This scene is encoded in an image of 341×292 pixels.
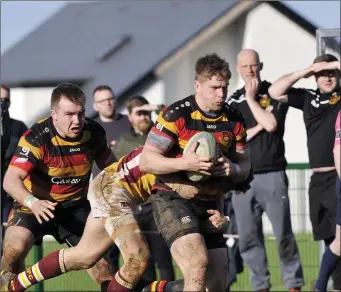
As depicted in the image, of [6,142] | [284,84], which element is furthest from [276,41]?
[284,84]

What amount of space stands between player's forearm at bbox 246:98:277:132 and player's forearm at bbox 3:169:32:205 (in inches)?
115

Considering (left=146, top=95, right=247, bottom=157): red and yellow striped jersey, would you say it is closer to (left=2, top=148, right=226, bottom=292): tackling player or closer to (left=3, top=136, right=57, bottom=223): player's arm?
(left=2, top=148, right=226, bottom=292): tackling player

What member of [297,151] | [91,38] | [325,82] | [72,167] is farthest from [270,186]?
[91,38]

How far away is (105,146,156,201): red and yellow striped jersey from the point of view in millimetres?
9133

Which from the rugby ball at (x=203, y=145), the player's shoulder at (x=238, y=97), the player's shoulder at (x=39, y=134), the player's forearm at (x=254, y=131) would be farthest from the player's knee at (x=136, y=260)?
the player's shoulder at (x=238, y=97)

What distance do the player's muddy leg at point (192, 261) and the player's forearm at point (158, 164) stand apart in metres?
0.59

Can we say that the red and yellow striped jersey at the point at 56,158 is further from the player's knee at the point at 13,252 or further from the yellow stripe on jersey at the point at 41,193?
the player's knee at the point at 13,252

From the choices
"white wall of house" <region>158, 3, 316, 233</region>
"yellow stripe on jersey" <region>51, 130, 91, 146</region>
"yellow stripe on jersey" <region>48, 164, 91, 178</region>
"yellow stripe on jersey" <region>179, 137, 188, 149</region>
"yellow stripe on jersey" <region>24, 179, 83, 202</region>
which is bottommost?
"yellow stripe on jersey" <region>24, 179, 83, 202</region>

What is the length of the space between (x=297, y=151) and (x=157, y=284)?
67.1ft

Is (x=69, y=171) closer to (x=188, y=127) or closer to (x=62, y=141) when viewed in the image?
(x=62, y=141)

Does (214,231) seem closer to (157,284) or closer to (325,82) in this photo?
(157,284)

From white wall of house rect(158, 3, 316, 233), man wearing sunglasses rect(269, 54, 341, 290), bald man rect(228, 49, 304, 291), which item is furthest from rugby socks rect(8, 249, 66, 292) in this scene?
white wall of house rect(158, 3, 316, 233)

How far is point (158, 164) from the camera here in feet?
28.2

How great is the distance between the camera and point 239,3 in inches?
1400
